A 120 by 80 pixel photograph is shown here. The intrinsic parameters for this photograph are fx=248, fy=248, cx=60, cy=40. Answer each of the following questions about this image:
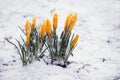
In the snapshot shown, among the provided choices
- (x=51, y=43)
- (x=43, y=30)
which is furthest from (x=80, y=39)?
(x=43, y=30)

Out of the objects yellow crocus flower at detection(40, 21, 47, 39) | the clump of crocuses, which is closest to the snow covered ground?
the clump of crocuses

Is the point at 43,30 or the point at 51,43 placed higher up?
the point at 43,30

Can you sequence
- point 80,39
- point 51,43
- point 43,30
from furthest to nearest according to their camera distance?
point 80,39, point 51,43, point 43,30

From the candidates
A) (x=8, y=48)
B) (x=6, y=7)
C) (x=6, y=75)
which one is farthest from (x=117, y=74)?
(x=6, y=7)

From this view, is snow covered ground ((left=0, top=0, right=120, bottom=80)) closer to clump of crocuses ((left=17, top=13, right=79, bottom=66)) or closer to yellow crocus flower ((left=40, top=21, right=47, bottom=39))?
clump of crocuses ((left=17, top=13, right=79, bottom=66))

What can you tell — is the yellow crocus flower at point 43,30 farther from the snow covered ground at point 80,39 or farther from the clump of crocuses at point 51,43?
the snow covered ground at point 80,39

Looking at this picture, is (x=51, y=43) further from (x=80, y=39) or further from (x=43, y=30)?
(x=80, y=39)

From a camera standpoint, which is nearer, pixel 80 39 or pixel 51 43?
pixel 51 43

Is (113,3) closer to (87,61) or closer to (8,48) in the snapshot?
(87,61)
